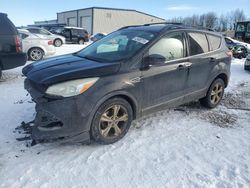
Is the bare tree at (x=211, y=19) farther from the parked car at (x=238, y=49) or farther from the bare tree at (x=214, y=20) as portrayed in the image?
the parked car at (x=238, y=49)

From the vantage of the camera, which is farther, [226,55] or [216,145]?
[226,55]

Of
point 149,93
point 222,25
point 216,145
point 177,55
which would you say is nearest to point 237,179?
point 216,145

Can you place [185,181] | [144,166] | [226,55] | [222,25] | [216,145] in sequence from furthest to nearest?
[222,25]
[226,55]
[216,145]
[144,166]
[185,181]

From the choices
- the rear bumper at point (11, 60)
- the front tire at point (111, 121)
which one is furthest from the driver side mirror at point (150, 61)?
the rear bumper at point (11, 60)

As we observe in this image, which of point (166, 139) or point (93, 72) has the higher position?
point (93, 72)

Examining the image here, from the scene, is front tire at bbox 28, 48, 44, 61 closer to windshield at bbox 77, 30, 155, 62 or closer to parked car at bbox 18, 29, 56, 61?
parked car at bbox 18, 29, 56, 61

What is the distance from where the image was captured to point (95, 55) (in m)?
4.34

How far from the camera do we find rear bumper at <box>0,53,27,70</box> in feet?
22.5

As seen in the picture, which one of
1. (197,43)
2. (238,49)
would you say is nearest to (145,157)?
(197,43)

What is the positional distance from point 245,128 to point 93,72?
2.93 meters

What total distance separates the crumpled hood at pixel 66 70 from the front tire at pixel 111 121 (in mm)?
442

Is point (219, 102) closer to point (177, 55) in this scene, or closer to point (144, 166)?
point (177, 55)

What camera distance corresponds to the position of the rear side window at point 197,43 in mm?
4676

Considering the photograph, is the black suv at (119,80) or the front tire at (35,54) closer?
the black suv at (119,80)
